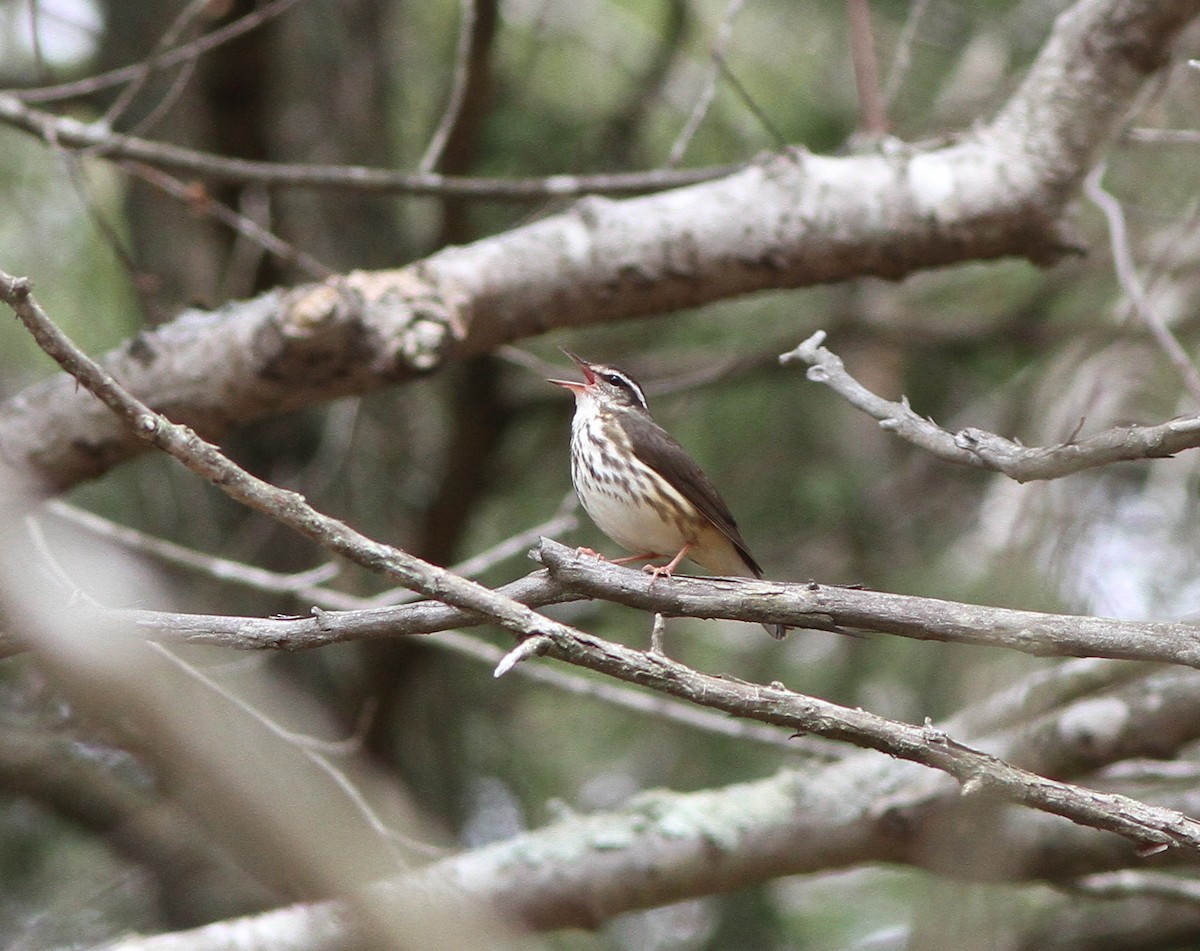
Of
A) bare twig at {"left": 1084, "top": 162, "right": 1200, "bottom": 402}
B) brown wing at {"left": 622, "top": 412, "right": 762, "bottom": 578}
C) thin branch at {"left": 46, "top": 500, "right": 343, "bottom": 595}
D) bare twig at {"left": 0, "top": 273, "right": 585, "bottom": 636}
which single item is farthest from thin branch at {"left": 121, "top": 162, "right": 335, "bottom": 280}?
bare twig at {"left": 1084, "top": 162, "right": 1200, "bottom": 402}

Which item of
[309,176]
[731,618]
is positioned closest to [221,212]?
[309,176]

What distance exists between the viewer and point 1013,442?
9.12 ft

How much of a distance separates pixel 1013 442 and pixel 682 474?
1.80 m

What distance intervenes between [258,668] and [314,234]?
2.14 meters

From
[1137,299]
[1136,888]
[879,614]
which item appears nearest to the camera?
[879,614]

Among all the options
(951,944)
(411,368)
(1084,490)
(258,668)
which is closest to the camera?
(951,944)

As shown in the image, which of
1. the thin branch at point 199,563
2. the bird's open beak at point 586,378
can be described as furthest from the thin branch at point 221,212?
the thin branch at point 199,563

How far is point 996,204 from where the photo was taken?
452 centimetres

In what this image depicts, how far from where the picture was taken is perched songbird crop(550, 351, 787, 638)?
14.6 ft

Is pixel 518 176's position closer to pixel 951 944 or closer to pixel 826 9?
pixel 826 9

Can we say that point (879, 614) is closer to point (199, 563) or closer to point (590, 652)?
point (590, 652)

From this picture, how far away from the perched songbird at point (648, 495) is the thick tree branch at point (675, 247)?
43 centimetres

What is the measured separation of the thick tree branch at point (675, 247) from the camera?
428cm

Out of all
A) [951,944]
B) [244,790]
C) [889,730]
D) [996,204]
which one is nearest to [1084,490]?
[996,204]
